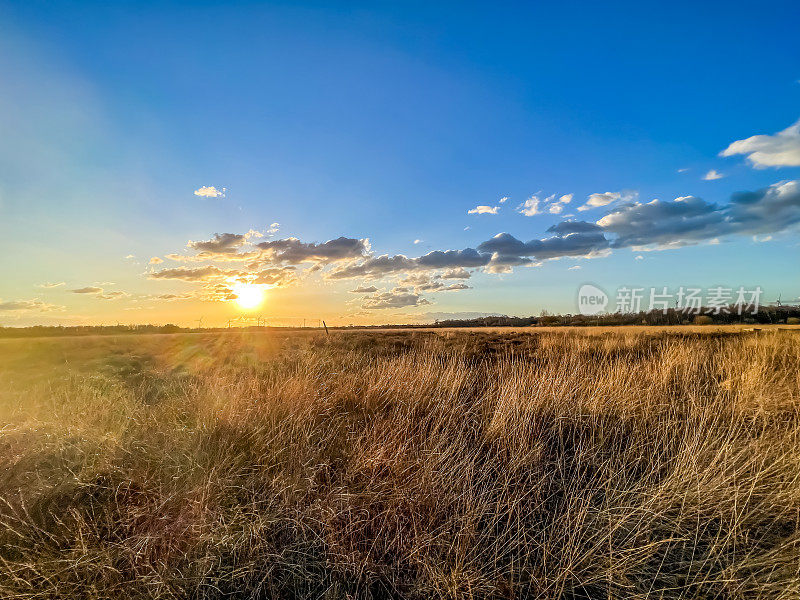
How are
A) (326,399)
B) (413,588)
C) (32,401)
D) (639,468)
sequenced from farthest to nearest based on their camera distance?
(32,401) < (326,399) < (639,468) < (413,588)

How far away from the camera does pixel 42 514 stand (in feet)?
13.3

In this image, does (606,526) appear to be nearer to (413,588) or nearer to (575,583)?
(575,583)

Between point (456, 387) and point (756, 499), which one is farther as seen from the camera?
point (456, 387)

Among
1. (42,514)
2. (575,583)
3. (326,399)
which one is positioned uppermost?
(326,399)

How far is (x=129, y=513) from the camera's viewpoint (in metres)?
3.96

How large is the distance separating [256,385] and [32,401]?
4508 millimetres

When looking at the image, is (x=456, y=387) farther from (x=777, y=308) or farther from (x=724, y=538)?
(x=777, y=308)

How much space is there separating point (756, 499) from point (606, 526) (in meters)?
2.11

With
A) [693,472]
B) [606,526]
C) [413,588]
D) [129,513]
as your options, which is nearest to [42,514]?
[129,513]

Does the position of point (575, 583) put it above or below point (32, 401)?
below

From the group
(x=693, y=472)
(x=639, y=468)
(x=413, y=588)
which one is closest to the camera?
(x=413, y=588)

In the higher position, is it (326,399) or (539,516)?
(326,399)

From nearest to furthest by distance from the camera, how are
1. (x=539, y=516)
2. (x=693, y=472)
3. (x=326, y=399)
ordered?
(x=539, y=516), (x=693, y=472), (x=326, y=399)

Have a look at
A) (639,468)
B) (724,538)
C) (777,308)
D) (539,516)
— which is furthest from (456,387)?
(777,308)
